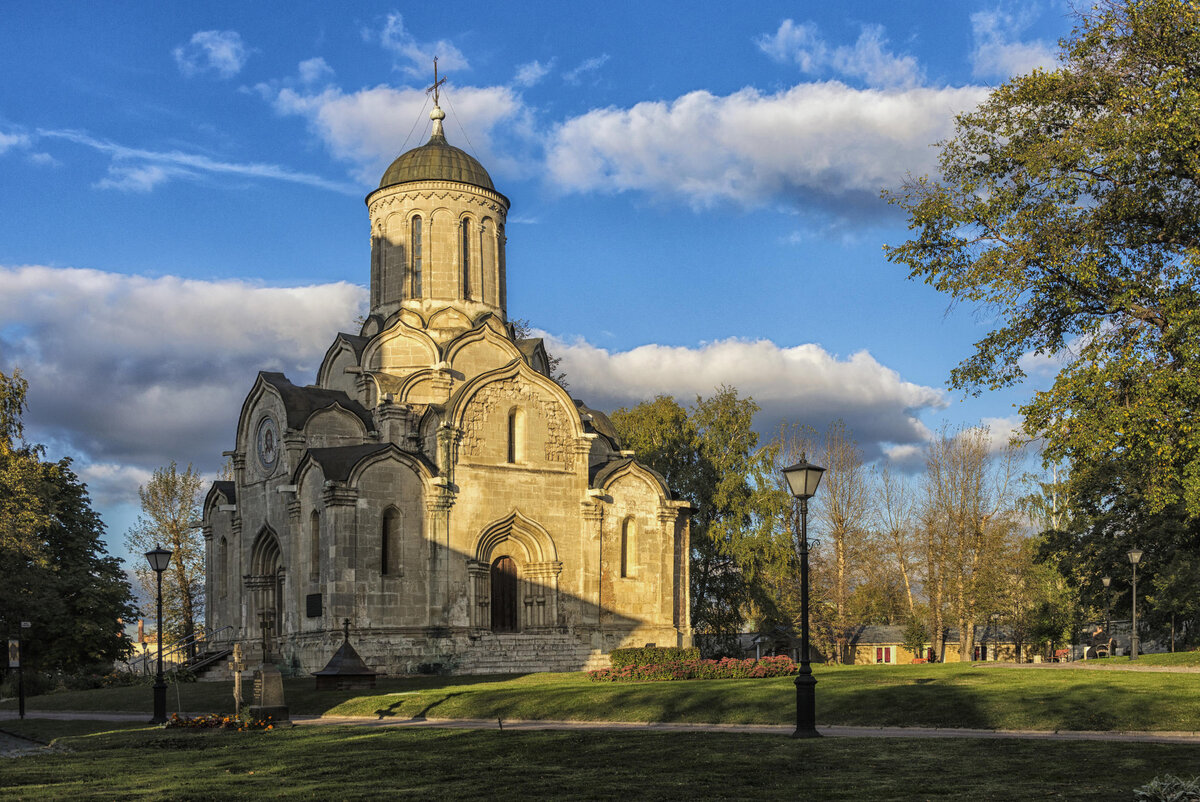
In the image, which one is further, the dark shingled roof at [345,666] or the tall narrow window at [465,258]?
the tall narrow window at [465,258]

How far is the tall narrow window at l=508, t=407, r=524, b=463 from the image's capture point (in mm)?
36781

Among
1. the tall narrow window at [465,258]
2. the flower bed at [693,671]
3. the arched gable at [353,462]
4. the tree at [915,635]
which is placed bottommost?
the tree at [915,635]

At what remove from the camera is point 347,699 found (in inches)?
983

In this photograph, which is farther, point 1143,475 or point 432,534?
point 432,534

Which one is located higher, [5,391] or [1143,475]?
[5,391]

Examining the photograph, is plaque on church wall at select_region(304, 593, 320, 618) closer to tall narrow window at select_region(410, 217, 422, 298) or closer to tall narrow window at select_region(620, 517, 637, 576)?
tall narrow window at select_region(620, 517, 637, 576)

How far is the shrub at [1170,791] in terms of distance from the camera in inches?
329

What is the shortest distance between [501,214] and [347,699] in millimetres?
21073

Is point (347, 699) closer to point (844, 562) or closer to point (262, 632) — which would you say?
point (262, 632)

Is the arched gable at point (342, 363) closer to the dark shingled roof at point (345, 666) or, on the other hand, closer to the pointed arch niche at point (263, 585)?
the pointed arch niche at point (263, 585)

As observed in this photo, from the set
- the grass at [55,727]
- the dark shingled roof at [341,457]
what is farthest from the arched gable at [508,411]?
the grass at [55,727]

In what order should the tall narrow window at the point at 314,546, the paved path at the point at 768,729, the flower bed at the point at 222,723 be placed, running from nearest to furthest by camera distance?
1. the paved path at the point at 768,729
2. the flower bed at the point at 222,723
3. the tall narrow window at the point at 314,546

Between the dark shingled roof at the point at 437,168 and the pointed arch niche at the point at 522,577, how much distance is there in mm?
12236

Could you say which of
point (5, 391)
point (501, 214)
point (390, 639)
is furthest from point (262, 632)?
point (501, 214)
